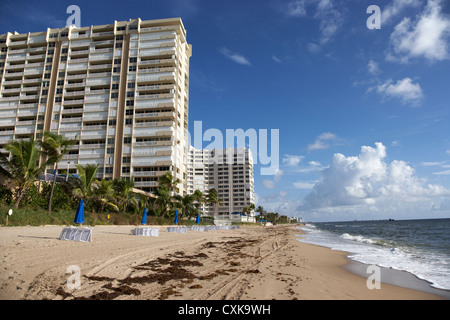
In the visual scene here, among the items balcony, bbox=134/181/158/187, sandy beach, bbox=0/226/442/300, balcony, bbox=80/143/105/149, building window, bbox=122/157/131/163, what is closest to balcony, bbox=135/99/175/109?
balcony, bbox=80/143/105/149

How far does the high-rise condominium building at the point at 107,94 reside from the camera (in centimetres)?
5441

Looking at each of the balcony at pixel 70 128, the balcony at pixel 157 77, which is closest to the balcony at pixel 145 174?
the balcony at pixel 70 128

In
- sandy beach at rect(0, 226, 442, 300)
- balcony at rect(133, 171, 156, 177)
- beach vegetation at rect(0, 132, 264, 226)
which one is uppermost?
balcony at rect(133, 171, 156, 177)

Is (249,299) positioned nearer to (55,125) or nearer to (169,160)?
(169,160)

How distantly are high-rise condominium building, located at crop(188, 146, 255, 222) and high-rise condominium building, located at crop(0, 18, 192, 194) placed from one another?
63.8 m

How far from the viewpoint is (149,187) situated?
52531 millimetres

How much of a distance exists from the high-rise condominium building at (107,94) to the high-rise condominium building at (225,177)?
6384 centimetres

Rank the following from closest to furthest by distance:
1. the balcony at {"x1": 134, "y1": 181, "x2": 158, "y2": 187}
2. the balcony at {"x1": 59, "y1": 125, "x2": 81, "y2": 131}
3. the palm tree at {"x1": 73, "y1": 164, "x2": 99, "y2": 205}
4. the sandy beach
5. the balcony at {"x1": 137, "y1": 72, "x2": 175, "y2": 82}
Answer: the sandy beach
the palm tree at {"x1": 73, "y1": 164, "x2": 99, "y2": 205}
the balcony at {"x1": 134, "y1": 181, "x2": 158, "y2": 187}
the balcony at {"x1": 137, "y1": 72, "x2": 175, "y2": 82}
the balcony at {"x1": 59, "y1": 125, "x2": 81, "y2": 131}

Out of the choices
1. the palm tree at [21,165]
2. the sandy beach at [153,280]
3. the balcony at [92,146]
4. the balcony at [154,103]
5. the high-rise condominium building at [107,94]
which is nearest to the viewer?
the sandy beach at [153,280]

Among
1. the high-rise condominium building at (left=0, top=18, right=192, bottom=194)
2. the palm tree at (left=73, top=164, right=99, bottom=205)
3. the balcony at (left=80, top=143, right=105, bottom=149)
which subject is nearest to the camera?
the palm tree at (left=73, top=164, right=99, bottom=205)

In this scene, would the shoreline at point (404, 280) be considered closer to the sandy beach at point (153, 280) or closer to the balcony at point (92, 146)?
the sandy beach at point (153, 280)

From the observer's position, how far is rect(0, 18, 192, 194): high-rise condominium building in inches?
2142

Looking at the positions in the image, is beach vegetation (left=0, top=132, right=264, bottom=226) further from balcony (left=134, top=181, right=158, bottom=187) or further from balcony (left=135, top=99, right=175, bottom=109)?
balcony (left=135, top=99, right=175, bottom=109)
